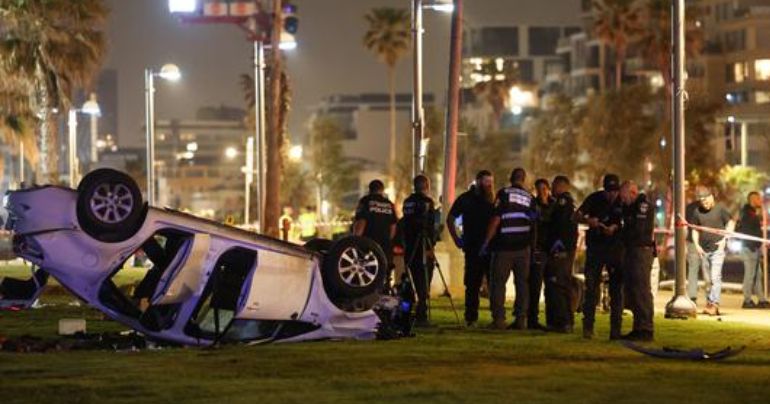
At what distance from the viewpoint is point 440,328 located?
1873 centimetres

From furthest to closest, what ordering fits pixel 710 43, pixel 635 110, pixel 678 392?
pixel 710 43 < pixel 635 110 < pixel 678 392

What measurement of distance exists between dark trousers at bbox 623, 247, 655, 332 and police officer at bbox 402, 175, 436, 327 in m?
2.57

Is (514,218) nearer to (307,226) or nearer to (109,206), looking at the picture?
(109,206)

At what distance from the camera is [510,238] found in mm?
18266

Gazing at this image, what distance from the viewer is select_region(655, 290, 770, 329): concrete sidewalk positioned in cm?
2097

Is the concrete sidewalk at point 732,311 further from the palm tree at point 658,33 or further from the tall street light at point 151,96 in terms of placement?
the palm tree at point 658,33

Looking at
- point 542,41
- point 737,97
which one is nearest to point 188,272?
point 737,97

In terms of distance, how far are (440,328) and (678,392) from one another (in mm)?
6405

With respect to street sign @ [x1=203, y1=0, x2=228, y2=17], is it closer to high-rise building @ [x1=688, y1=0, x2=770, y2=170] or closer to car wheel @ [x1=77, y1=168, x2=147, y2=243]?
car wheel @ [x1=77, y1=168, x2=147, y2=243]

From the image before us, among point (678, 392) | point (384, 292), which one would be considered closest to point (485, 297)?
point (384, 292)

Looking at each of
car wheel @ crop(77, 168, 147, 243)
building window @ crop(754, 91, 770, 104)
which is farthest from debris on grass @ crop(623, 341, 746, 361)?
building window @ crop(754, 91, 770, 104)

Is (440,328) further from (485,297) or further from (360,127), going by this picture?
(360,127)

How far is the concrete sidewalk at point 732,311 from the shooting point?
68.8 ft

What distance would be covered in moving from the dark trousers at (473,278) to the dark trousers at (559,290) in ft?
2.52
